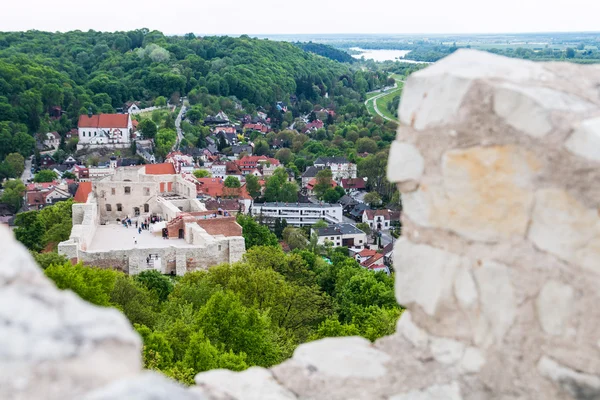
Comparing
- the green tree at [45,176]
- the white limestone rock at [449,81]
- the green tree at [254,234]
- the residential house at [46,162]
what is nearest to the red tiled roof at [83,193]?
the green tree at [254,234]

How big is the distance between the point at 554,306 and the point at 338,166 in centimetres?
8309

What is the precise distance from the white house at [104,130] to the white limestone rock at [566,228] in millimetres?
89517

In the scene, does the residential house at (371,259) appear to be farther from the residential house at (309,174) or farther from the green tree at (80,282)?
the green tree at (80,282)

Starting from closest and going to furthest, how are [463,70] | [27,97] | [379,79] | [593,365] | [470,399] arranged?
[593,365] < [470,399] < [463,70] < [27,97] < [379,79]

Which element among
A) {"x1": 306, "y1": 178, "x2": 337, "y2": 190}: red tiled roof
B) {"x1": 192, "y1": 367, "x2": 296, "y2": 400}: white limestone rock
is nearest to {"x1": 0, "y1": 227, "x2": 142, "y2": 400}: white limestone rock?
{"x1": 192, "y1": 367, "x2": 296, "y2": 400}: white limestone rock

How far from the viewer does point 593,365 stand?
120 inches

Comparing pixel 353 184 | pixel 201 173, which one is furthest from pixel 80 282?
pixel 353 184

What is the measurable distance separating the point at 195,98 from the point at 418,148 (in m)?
119

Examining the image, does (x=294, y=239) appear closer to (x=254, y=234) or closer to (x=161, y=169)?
(x=161, y=169)

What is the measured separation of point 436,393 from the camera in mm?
3277

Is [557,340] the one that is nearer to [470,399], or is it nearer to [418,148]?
[470,399]

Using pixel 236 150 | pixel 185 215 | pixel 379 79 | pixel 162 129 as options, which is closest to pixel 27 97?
pixel 162 129

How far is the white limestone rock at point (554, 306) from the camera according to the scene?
10.2 ft

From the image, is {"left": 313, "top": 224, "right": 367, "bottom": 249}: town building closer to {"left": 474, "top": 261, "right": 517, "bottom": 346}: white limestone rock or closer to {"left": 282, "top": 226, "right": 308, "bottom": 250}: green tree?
{"left": 282, "top": 226, "right": 308, "bottom": 250}: green tree
